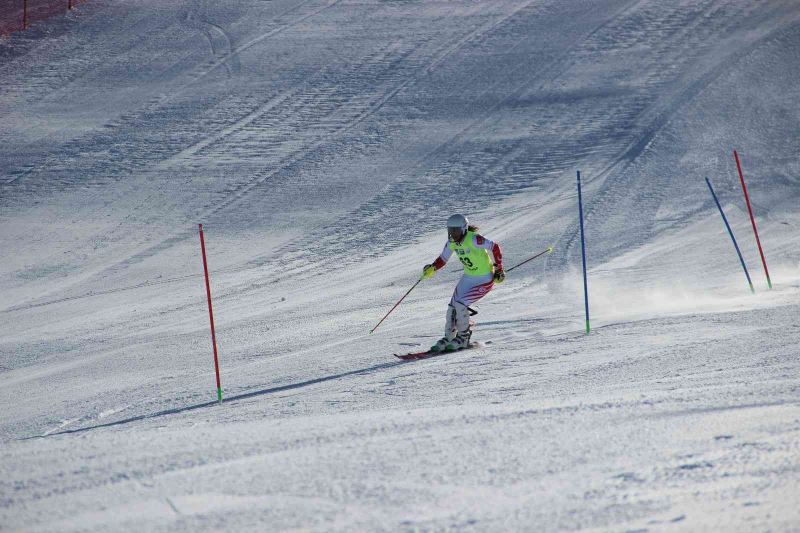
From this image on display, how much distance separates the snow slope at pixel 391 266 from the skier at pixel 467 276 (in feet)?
1.16

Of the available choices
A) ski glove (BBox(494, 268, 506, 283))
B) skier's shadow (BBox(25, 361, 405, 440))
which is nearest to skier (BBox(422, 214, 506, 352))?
ski glove (BBox(494, 268, 506, 283))

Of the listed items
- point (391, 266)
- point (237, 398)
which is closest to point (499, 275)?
point (237, 398)

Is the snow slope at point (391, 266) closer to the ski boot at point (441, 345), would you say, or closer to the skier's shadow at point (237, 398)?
the skier's shadow at point (237, 398)

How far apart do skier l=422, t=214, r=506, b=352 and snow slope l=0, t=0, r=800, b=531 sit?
354 mm

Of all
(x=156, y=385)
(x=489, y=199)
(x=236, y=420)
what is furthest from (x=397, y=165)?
(x=236, y=420)

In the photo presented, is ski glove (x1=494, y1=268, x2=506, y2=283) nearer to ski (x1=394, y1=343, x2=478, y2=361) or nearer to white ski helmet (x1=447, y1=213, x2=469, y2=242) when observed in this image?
white ski helmet (x1=447, y1=213, x2=469, y2=242)

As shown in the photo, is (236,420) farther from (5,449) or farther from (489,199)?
(489,199)

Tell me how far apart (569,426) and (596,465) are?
0.76 m

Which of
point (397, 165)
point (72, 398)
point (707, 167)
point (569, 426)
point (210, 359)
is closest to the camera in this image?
point (569, 426)

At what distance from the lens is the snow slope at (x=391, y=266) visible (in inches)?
207

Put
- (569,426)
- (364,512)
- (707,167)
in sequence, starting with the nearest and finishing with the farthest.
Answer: (364,512), (569,426), (707,167)

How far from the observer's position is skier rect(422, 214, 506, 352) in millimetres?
10133

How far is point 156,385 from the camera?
31.8 ft

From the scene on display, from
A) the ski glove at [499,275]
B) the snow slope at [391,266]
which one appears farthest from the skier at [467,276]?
the snow slope at [391,266]
